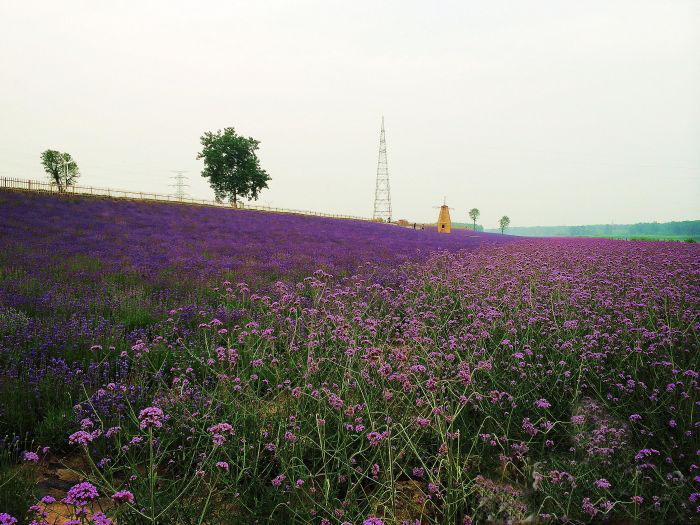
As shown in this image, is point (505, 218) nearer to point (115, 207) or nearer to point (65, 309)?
point (115, 207)

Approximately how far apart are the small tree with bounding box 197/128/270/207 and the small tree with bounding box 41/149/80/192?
18.0 meters

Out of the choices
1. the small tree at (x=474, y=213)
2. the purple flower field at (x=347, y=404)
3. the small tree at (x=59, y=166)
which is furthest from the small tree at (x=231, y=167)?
the small tree at (x=474, y=213)

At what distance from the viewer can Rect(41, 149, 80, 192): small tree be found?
42.2 m

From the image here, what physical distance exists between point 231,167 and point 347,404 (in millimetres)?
37677

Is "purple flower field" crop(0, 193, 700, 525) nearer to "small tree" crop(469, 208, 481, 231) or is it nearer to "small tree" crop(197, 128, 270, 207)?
"small tree" crop(197, 128, 270, 207)

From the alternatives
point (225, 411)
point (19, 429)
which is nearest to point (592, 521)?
point (225, 411)

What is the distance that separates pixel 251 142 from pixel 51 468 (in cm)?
3898

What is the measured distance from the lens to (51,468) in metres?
2.53

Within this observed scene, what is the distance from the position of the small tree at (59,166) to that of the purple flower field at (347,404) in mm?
45442

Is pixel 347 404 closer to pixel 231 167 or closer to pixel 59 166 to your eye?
pixel 231 167

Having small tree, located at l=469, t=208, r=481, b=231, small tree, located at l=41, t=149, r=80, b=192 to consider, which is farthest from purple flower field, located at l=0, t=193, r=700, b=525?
small tree, located at l=469, t=208, r=481, b=231

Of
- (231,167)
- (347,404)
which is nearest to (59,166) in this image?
(231,167)

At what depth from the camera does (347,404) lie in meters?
2.73

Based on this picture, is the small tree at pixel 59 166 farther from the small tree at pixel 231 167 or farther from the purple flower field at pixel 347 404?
the purple flower field at pixel 347 404
